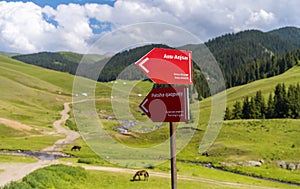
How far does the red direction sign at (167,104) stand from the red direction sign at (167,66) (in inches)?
13.6

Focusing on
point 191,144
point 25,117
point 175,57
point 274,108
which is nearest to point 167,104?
point 175,57

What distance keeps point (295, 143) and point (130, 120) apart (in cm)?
6356

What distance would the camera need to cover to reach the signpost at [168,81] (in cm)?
992

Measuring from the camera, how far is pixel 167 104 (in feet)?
33.6

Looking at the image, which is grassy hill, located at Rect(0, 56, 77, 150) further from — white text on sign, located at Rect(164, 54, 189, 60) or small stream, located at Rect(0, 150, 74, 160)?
white text on sign, located at Rect(164, 54, 189, 60)

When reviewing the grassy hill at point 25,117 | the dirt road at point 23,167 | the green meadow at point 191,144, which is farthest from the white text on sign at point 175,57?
the grassy hill at point 25,117

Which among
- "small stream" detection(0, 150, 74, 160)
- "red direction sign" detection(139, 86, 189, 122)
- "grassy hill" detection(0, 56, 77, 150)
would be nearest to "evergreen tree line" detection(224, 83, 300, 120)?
"grassy hill" detection(0, 56, 77, 150)

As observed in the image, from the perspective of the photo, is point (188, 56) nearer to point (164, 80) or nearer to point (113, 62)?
point (164, 80)

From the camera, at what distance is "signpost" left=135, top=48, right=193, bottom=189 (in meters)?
9.92

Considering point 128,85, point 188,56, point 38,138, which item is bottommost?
point 38,138

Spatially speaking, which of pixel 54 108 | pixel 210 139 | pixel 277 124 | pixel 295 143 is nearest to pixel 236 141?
pixel 295 143

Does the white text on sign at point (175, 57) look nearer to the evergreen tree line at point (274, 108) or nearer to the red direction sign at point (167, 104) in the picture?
the red direction sign at point (167, 104)

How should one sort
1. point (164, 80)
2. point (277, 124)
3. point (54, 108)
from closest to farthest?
1. point (164, 80)
2. point (277, 124)
3. point (54, 108)

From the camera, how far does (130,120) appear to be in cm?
1135
